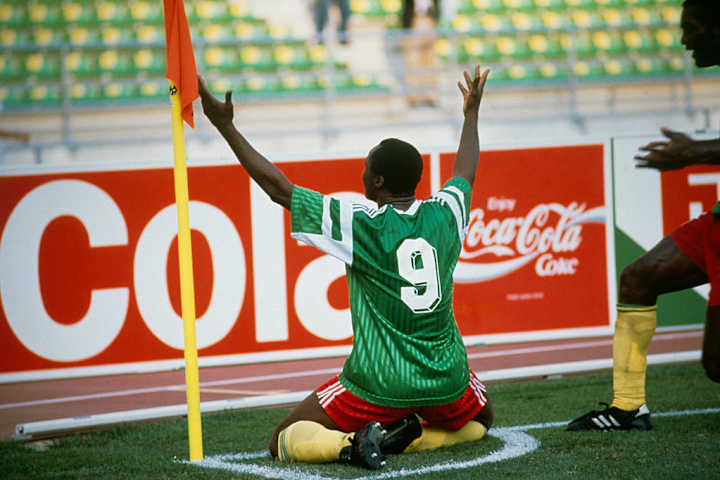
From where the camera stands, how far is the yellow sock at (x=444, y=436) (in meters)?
4.20

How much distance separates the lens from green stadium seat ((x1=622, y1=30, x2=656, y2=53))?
14734mm

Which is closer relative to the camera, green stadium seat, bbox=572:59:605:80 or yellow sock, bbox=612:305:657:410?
yellow sock, bbox=612:305:657:410

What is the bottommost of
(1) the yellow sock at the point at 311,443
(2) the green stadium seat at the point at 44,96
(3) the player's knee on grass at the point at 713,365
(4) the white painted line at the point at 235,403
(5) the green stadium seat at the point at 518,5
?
(4) the white painted line at the point at 235,403

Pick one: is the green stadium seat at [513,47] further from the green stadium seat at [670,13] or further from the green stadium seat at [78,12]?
the green stadium seat at [78,12]

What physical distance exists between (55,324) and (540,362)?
378 centimetres

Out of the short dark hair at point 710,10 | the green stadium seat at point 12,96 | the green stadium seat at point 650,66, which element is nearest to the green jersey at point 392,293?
the short dark hair at point 710,10

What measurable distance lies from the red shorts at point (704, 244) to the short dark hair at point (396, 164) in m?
1.34

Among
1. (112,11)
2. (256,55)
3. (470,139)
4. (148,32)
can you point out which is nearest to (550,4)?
(256,55)

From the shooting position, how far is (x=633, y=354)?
4520mm

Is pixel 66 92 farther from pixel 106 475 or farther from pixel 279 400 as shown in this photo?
pixel 106 475

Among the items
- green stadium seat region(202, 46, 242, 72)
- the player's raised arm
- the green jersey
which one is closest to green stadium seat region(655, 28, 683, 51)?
green stadium seat region(202, 46, 242, 72)

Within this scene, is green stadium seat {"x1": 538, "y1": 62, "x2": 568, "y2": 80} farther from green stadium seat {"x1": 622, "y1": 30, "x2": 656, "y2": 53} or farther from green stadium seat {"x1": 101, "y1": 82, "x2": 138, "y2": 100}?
green stadium seat {"x1": 101, "y1": 82, "x2": 138, "y2": 100}

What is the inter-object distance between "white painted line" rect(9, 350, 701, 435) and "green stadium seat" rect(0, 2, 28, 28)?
1024cm

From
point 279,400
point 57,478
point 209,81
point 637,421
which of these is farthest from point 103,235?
point 209,81
